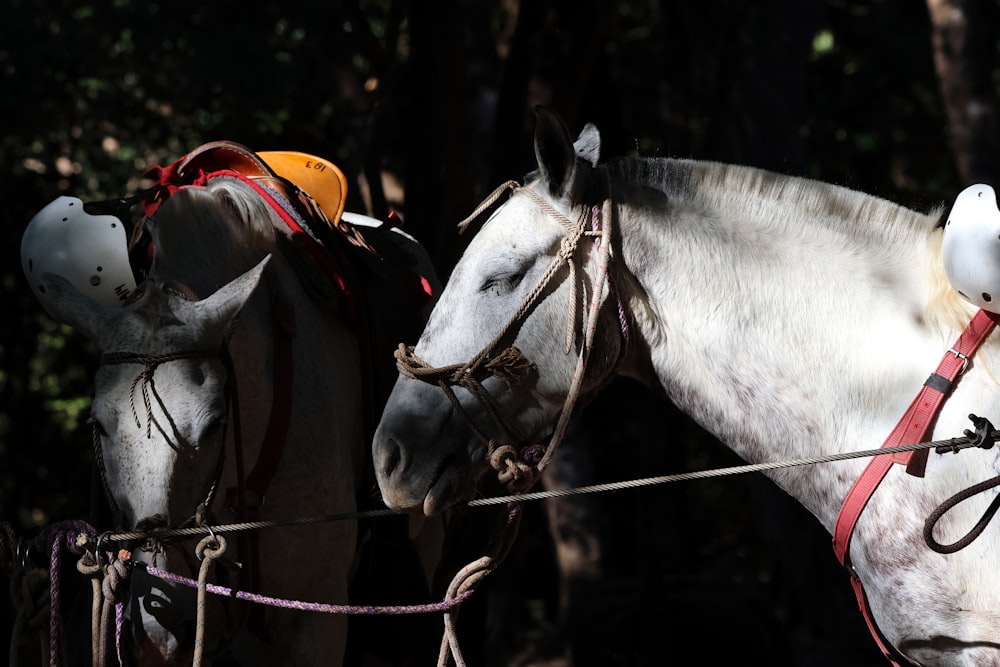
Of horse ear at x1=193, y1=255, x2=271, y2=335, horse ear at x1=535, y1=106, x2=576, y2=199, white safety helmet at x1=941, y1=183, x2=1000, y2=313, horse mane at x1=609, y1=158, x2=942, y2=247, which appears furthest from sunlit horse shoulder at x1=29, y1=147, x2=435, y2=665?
white safety helmet at x1=941, y1=183, x2=1000, y2=313

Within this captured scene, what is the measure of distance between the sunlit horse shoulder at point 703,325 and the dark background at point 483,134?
2.50m

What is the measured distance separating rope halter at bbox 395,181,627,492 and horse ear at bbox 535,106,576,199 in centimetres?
6

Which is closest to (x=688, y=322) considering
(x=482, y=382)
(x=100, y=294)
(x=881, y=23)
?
(x=482, y=382)

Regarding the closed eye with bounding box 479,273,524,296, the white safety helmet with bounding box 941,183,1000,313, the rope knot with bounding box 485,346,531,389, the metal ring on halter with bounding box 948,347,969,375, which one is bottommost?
the rope knot with bounding box 485,346,531,389

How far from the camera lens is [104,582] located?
9.07 ft

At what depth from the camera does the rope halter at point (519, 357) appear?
248 centimetres

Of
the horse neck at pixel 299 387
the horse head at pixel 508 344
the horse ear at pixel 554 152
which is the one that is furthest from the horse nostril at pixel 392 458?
the horse neck at pixel 299 387

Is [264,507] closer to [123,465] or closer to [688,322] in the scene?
[123,465]

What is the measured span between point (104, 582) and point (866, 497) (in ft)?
5.97

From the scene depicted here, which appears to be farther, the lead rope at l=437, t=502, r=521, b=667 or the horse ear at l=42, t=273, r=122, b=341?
the horse ear at l=42, t=273, r=122, b=341

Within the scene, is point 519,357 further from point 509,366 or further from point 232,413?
point 232,413

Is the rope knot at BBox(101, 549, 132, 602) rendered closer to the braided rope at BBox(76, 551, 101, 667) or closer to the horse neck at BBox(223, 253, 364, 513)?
the braided rope at BBox(76, 551, 101, 667)

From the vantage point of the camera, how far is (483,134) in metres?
7.21

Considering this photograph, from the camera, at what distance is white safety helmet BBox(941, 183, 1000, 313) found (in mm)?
2182
